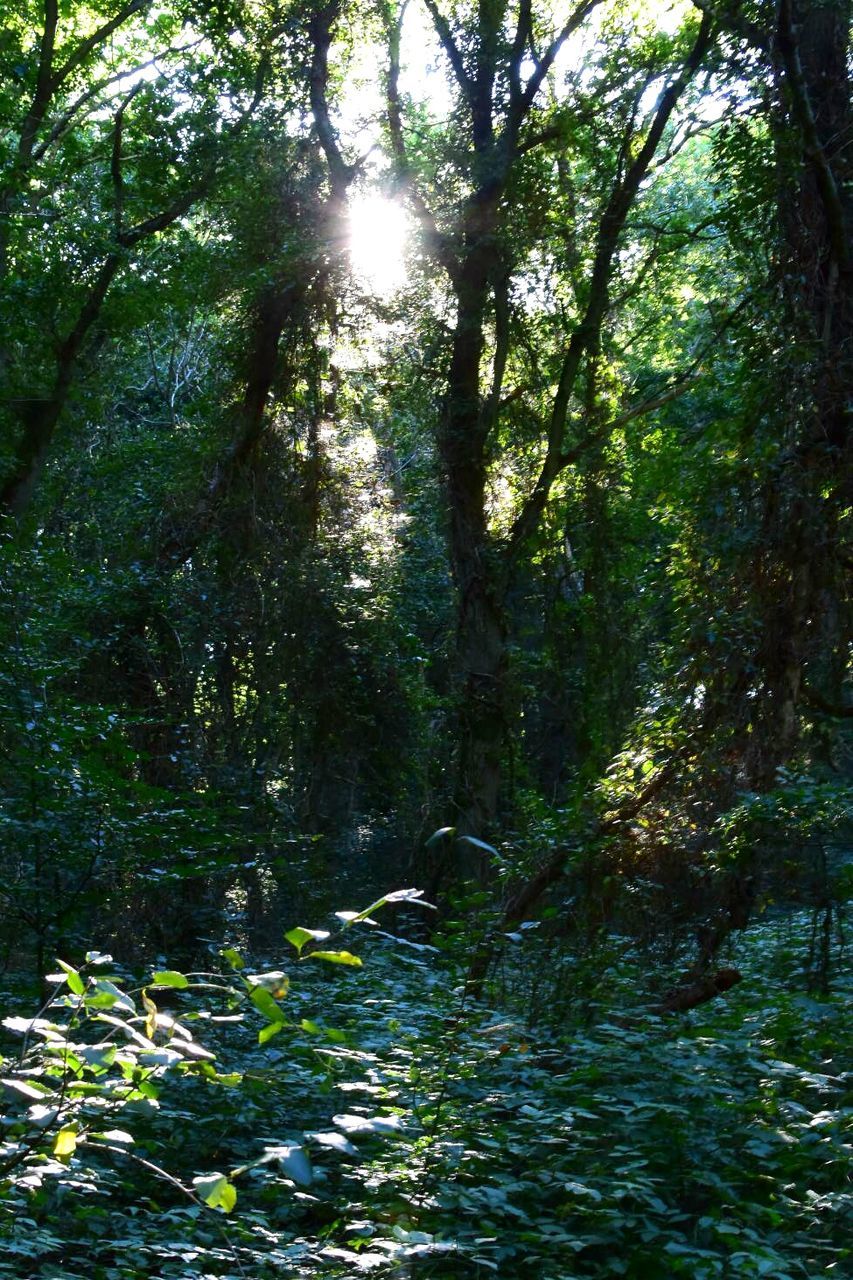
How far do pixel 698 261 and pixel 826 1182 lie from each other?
38.9 feet

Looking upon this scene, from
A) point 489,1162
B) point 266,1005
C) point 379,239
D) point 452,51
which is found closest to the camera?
point 266,1005

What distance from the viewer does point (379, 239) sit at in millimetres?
10672

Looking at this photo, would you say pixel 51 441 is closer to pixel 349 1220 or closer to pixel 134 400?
pixel 134 400

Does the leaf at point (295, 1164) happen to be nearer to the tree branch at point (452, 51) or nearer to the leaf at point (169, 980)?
the leaf at point (169, 980)

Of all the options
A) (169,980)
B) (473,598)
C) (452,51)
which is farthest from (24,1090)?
(452,51)

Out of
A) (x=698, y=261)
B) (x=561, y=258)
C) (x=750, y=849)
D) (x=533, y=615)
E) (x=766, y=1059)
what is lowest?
(x=766, y=1059)

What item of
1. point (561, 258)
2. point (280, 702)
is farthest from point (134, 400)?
point (561, 258)

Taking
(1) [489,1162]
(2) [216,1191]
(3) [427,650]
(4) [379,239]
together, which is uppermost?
(4) [379,239]

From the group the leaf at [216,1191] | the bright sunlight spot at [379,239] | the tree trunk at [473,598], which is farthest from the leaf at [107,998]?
the bright sunlight spot at [379,239]

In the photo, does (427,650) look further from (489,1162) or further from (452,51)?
(489,1162)

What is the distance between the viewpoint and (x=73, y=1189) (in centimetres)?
334

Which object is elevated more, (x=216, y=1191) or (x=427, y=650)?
(x=427, y=650)

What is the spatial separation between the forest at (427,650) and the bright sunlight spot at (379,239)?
1.2 inches

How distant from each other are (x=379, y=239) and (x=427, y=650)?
4.16 meters
